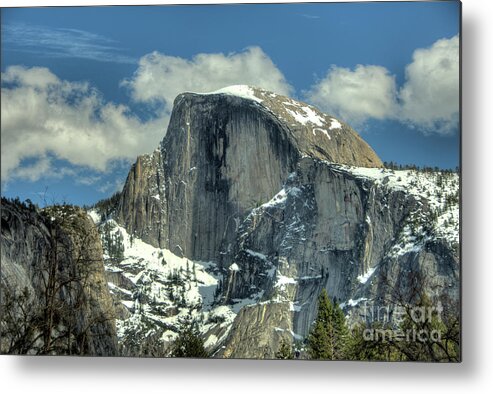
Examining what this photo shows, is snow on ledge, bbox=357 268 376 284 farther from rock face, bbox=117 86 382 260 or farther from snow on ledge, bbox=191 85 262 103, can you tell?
snow on ledge, bbox=191 85 262 103

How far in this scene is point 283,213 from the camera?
9141 millimetres

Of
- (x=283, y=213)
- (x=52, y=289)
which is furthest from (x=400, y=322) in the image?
(x=52, y=289)

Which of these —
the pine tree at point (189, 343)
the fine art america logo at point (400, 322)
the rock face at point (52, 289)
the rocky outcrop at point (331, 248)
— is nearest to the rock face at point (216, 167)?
the rocky outcrop at point (331, 248)

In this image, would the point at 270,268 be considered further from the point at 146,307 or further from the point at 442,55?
the point at 442,55

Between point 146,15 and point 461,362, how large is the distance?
374cm

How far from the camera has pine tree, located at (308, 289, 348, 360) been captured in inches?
343

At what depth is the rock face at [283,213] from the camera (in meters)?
8.84

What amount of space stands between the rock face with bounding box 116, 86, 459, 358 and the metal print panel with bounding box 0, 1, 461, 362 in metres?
0.02

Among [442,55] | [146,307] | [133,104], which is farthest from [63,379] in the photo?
[442,55]

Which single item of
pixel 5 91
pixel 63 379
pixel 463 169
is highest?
pixel 5 91

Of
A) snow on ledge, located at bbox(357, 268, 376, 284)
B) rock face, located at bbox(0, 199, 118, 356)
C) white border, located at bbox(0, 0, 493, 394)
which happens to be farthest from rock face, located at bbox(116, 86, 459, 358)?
rock face, located at bbox(0, 199, 118, 356)

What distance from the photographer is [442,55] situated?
862cm

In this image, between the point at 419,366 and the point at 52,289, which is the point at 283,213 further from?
the point at 52,289

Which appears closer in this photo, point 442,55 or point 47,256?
point 442,55
